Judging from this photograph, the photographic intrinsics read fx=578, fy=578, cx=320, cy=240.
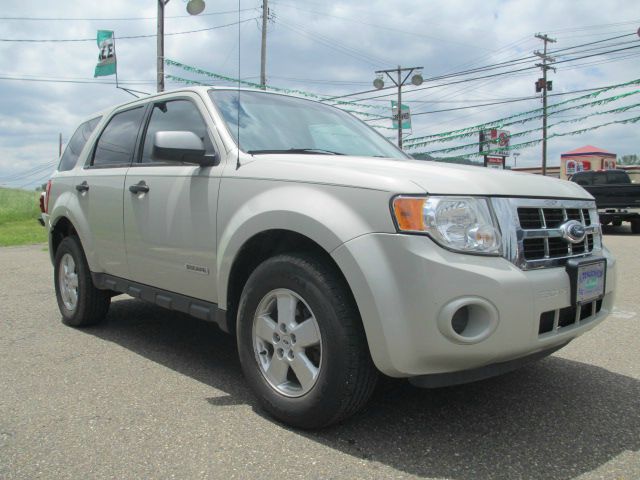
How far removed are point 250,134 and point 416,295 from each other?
5.44 feet

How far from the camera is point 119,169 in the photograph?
4.36 m

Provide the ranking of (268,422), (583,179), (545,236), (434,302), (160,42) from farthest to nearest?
(583,179) → (160,42) → (268,422) → (545,236) → (434,302)

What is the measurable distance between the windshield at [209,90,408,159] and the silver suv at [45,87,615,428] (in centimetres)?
2

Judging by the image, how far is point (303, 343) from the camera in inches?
112

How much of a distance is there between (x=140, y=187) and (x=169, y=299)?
0.80 metres

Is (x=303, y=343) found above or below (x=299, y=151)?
below

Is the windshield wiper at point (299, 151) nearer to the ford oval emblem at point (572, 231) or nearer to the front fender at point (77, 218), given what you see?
the ford oval emblem at point (572, 231)

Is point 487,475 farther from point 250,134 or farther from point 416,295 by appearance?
point 250,134

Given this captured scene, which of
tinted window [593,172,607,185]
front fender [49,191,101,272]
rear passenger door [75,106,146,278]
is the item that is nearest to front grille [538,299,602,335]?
rear passenger door [75,106,146,278]

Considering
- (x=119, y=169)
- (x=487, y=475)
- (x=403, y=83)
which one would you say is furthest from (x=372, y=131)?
(x=403, y=83)

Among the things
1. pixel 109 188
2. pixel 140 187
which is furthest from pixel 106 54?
pixel 140 187

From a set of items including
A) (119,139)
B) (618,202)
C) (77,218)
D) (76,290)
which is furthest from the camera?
(618,202)

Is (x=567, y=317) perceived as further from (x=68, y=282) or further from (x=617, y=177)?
(x=617, y=177)

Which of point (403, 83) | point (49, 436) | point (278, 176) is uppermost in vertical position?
point (403, 83)
